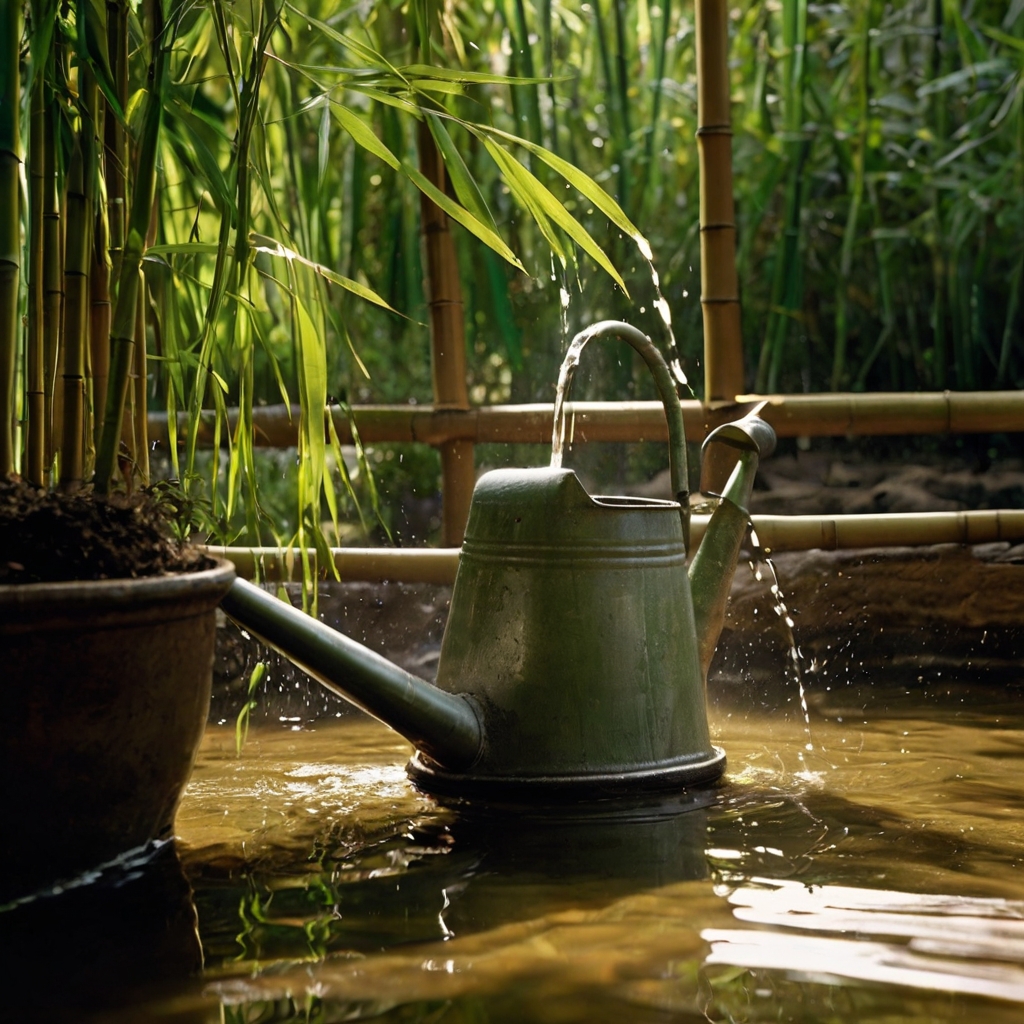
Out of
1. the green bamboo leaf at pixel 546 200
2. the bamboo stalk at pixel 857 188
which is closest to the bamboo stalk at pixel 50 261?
the green bamboo leaf at pixel 546 200

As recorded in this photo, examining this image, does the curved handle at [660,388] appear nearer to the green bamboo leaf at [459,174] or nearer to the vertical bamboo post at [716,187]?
the green bamboo leaf at [459,174]

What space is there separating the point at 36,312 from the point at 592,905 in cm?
99

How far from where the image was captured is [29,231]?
1.58 metres

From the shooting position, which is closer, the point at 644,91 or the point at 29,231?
the point at 29,231

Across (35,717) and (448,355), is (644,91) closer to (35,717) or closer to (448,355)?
(448,355)

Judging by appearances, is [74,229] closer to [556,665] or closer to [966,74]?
[556,665]

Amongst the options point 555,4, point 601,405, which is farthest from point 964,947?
point 555,4

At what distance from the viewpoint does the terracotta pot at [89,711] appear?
1173mm

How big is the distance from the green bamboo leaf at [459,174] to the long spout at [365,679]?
55 centimetres

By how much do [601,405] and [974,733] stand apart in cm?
Result: 102

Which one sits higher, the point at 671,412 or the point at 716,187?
the point at 716,187

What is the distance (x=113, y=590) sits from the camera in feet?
3.90

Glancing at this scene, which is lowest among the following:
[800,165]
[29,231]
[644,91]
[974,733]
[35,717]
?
[974,733]

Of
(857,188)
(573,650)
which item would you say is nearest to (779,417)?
(857,188)
